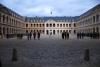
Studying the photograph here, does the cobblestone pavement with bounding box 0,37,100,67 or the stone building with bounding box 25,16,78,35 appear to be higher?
the stone building with bounding box 25,16,78,35

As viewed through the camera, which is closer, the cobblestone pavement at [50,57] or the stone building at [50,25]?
the cobblestone pavement at [50,57]

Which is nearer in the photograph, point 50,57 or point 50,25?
point 50,57

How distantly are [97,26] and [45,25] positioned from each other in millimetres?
50651

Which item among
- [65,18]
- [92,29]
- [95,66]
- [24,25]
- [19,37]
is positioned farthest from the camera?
[65,18]

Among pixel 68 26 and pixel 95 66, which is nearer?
pixel 95 66

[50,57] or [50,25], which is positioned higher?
[50,25]

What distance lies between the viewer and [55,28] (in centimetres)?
11381

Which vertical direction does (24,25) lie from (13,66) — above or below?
above

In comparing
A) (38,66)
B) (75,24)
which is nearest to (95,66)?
(38,66)

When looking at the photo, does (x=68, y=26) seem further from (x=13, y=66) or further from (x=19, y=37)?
(x=13, y=66)

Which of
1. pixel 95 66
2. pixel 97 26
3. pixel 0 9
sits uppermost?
pixel 0 9

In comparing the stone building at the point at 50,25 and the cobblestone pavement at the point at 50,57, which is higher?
the stone building at the point at 50,25

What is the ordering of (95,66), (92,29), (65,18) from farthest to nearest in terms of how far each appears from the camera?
(65,18) < (92,29) < (95,66)

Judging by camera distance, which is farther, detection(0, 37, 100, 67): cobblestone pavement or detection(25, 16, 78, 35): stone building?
detection(25, 16, 78, 35): stone building
